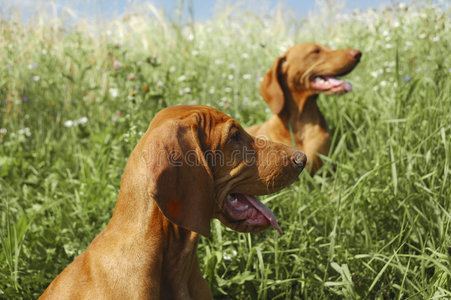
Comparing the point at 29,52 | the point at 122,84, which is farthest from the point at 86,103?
the point at 29,52

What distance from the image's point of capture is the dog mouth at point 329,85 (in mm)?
4809

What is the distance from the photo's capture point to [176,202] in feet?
5.95

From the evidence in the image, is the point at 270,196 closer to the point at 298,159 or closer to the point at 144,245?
the point at 298,159

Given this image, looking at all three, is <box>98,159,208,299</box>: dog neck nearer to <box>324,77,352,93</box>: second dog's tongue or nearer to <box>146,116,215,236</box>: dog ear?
<box>146,116,215,236</box>: dog ear

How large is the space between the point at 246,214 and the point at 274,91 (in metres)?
2.71

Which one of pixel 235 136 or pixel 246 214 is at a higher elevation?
pixel 235 136

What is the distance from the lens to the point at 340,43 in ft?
28.5

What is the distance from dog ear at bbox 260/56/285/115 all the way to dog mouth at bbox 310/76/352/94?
394mm

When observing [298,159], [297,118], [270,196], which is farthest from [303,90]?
[298,159]

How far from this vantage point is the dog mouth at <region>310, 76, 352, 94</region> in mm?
→ 4809

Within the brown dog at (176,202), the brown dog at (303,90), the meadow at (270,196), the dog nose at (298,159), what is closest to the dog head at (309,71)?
the brown dog at (303,90)

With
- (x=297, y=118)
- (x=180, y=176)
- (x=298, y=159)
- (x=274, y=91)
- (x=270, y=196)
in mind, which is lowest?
(x=270, y=196)

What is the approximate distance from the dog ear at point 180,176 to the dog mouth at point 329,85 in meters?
3.13

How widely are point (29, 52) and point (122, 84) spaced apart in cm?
255
